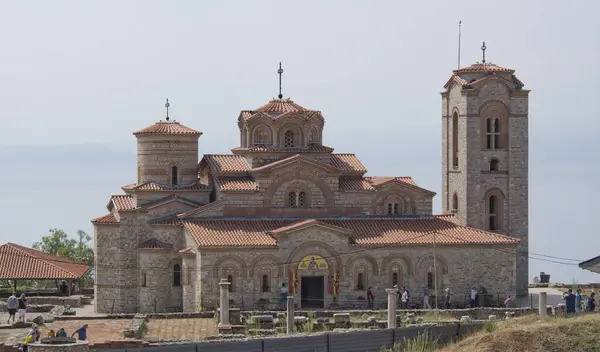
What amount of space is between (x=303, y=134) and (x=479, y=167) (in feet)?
24.3

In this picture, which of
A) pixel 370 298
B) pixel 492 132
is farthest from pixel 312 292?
pixel 492 132

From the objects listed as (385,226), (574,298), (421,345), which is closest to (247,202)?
(385,226)

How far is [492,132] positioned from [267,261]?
1162cm

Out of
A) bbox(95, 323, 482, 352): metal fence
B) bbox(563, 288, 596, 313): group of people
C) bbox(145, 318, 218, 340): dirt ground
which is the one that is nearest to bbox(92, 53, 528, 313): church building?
bbox(145, 318, 218, 340): dirt ground

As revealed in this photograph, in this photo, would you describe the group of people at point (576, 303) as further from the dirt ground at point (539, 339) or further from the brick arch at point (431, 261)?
the brick arch at point (431, 261)

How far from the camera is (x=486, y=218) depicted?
5338 centimetres

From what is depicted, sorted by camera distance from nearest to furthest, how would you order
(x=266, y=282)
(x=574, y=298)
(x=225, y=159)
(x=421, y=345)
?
1. (x=421, y=345)
2. (x=574, y=298)
3. (x=266, y=282)
4. (x=225, y=159)

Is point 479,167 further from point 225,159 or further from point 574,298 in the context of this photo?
point 574,298

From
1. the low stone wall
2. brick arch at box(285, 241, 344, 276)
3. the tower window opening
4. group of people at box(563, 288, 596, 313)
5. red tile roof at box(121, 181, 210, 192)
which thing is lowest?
the low stone wall

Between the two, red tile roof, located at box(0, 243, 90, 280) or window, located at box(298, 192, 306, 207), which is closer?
window, located at box(298, 192, 306, 207)

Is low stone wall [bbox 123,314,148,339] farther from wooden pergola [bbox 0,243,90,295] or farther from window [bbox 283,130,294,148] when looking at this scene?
window [bbox 283,130,294,148]

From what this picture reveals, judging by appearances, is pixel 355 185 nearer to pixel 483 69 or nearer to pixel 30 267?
pixel 483 69

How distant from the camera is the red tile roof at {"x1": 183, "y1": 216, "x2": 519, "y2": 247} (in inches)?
1893

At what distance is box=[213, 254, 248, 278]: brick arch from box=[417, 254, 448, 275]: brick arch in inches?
268
